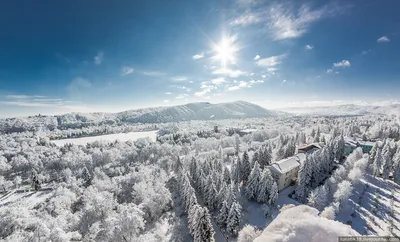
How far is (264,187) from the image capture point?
40.2 m

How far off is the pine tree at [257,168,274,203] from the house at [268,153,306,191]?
4147mm

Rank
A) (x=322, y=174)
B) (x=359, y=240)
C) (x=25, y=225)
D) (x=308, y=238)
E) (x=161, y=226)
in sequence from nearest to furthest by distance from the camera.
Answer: (x=359, y=240) → (x=308, y=238) → (x=25, y=225) → (x=161, y=226) → (x=322, y=174)

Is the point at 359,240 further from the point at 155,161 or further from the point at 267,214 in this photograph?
the point at 155,161

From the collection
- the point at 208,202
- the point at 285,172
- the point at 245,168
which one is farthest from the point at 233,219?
the point at 285,172

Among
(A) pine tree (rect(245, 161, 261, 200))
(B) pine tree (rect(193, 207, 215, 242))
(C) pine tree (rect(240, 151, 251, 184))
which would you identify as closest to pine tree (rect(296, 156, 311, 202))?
(A) pine tree (rect(245, 161, 261, 200))

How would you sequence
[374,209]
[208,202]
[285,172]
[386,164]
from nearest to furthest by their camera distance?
[374,209] → [208,202] → [285,172] → [386,164]

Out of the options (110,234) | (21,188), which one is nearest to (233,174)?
(110,234)

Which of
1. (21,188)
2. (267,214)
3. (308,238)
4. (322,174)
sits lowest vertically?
(21,188)

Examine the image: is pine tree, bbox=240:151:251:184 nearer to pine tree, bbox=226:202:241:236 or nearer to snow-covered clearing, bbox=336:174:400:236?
pine tree, bbox=226:202:241:236

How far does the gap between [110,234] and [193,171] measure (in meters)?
26.5

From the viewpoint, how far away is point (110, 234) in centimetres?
2648

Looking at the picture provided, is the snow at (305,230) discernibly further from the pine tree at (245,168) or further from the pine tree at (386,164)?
the pine tree at (386,164)

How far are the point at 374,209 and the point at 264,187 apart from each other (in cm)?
2113

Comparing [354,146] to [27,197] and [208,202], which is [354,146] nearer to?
[208,202]
